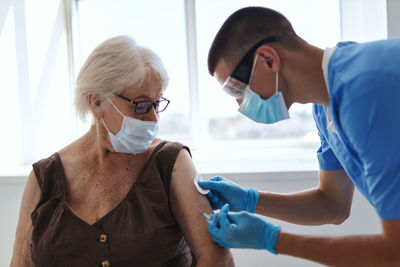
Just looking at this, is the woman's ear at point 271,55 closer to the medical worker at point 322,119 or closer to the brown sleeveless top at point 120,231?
the medical worker at point 322,119

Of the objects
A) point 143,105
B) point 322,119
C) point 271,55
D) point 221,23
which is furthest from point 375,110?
point 221,23

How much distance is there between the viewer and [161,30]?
2820 mm

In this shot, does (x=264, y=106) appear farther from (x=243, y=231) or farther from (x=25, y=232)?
(x=25, y=232)

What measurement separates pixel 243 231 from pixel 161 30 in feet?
6.72

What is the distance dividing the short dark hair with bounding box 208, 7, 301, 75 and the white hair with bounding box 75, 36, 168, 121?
31 cm

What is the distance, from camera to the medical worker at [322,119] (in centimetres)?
89

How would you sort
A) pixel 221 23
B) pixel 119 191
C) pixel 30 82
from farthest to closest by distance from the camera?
pixel 221 23 < pixel 30 82 < pixel 119 191

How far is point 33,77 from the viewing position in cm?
259

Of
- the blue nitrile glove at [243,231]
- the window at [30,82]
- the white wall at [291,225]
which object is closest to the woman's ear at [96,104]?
the blue nitrile glove at [243,231]

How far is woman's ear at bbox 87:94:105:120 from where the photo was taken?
1.40 metres

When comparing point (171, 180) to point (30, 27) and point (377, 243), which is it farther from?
point (30, 27)

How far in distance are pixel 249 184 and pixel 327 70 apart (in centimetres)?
105

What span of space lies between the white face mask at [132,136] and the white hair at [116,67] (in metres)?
0.07

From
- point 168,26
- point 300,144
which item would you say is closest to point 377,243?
point 300,144
